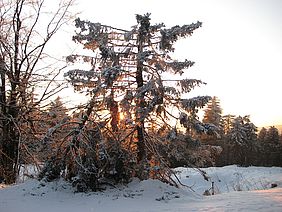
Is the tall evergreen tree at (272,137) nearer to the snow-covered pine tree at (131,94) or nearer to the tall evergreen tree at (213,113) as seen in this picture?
the tall evergreen tree at (213,113)

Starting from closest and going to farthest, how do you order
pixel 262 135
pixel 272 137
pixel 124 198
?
pixel 124 198 < pixel 272 137 < pixel 262 135

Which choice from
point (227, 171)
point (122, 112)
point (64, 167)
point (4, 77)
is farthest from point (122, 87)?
point (227, 171)

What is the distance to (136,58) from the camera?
10.3 metres

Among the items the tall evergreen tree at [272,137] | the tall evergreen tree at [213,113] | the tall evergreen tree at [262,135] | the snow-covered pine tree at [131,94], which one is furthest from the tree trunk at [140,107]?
the tall evergreen tree at [262,135]

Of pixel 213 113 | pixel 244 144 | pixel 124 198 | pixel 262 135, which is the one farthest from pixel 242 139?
pixel 124 198

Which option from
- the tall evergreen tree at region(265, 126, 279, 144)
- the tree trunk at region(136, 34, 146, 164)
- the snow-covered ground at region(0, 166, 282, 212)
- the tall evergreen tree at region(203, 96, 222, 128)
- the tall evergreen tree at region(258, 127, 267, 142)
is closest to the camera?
the snow-covered ground at region(0, 166, 282, 212)

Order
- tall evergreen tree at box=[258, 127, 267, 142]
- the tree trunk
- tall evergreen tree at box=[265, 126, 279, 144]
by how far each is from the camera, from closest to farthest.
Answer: the tree trunk
tall evergreen tree at box=[265, 126, 279, 144]
tall evergreen tree at box=[258, 127, 267, 142]

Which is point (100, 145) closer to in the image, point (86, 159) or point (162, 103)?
point (86, 159)

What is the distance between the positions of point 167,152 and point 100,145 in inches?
91.8

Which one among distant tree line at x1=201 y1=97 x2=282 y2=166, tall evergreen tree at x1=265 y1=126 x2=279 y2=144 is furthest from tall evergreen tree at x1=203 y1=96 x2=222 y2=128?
tall evergreen tree at x1=265 y1=126 x2=279 y2=144

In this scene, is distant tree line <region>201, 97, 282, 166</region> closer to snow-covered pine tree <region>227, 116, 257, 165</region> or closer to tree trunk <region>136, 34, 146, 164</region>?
snow-covered pine tree <region>227, 116, 257, 165</region>

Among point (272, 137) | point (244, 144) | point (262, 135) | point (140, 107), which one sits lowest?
point (140, 107)

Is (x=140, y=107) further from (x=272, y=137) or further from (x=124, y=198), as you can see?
(x=272, y=137)

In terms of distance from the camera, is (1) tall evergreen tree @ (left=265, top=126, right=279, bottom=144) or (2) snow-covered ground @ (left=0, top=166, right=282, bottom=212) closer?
(2) snow-covered ground @ (left=0, top=166, right=282, bottom=212)
